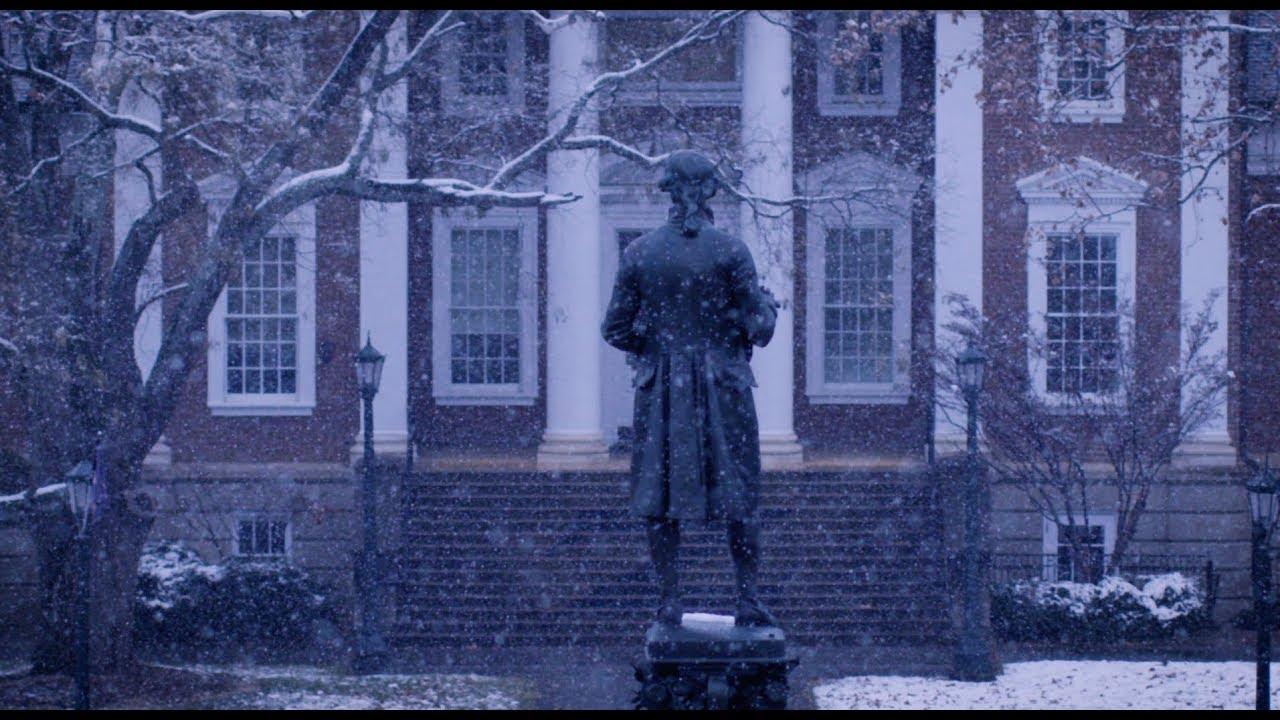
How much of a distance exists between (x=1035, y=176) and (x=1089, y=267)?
1630mm

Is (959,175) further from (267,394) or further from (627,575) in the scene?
(267,394)

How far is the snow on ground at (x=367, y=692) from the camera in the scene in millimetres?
13070

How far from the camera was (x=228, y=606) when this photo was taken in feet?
57.1

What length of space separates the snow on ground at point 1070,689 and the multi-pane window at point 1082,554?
10.9 ft

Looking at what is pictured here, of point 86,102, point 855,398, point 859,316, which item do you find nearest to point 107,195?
point 86,102

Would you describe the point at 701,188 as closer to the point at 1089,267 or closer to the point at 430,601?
the point at 430,601

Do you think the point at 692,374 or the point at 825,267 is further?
the point at 825,267

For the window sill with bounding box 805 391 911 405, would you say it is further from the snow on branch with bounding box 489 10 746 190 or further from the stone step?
the snow on branch with bounding box 489 10 746 190

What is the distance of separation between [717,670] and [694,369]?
1.43 metres

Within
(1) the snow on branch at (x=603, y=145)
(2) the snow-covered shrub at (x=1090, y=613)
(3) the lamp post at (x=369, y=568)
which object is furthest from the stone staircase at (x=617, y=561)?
(1) the snow on branch at (x=603, y=145)

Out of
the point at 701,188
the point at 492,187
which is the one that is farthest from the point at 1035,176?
the point at 701,188

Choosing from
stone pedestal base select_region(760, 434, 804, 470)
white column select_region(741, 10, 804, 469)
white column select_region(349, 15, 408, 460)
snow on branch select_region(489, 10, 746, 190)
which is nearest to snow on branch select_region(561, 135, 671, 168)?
snow on branch select_region(489, 10, 746, 190)

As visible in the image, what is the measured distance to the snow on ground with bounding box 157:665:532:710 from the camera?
13.1 meters

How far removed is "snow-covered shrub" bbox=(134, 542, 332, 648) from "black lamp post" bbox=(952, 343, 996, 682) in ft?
26.4
